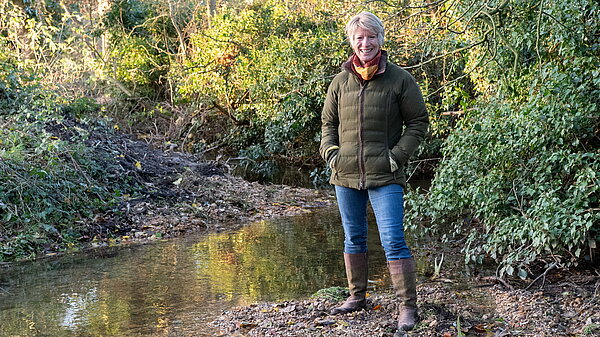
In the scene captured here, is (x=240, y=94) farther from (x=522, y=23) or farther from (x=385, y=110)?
(x=385, y=110)

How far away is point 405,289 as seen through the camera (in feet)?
14.3

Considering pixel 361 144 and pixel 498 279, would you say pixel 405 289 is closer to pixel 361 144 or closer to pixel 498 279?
pixel 361 144

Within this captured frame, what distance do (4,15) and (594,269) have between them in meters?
12.0

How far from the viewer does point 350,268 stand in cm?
471

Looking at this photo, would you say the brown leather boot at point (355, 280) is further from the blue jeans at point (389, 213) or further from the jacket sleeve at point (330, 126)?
the jacket sleeve at point (330, 126)

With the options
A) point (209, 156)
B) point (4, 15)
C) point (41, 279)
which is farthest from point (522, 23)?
point (209, 156)

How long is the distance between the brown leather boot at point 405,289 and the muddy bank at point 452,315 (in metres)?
0.07

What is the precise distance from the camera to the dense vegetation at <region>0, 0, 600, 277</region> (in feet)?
19.2

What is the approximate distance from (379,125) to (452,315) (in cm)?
143

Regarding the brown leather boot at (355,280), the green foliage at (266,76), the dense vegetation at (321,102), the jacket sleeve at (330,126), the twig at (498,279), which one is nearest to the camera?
the jacket sleeve at (330,126)

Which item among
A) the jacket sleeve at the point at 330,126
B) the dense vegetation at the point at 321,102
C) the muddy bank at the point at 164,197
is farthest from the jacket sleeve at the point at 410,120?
the muddy bank at the point at 164,197

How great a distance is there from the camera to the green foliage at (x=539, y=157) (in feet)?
18.2

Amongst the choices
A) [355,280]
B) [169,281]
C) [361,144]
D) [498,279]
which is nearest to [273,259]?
[169,281]

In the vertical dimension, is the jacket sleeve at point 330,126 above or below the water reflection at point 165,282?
above
